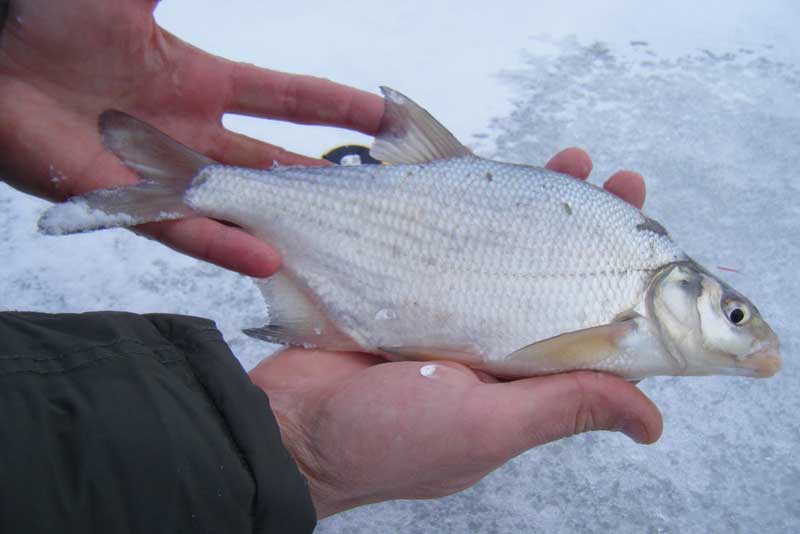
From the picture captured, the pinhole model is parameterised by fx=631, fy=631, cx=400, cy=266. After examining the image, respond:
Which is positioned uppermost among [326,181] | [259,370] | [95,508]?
[326,181]

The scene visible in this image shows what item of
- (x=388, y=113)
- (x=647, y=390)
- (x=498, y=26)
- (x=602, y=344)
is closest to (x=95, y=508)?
(x=602, y=344)

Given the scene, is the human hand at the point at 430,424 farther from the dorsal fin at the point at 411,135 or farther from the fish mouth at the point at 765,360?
the dorsal fin at the point at 411,135

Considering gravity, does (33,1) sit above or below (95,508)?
above

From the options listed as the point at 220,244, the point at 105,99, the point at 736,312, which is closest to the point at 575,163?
the point at 736,312

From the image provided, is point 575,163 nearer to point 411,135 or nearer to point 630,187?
point 630,187

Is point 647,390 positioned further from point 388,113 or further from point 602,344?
point 388,113

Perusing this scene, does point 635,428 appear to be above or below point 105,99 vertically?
below

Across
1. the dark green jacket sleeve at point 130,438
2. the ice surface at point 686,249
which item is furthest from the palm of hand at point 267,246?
the ice surface at point 686,249
